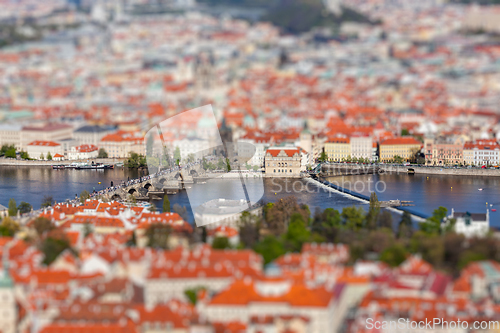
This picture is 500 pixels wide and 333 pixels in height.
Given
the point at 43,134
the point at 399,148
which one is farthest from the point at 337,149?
the point at 43,134

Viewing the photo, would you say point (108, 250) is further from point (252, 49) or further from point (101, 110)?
point (252, 49)

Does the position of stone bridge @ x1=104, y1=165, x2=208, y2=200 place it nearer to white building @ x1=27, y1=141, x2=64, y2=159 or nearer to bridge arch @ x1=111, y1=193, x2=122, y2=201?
bridge arch @ x1=111, y1=193, x2=122, y2=201

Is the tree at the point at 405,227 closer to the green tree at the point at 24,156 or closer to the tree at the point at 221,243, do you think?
the tree at the point at 221,243

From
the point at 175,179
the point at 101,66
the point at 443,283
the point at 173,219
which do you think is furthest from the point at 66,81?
the point at 443,283

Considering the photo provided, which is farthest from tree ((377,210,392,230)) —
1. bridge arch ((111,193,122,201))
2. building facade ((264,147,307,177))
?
building facade ((264,147,307,177))

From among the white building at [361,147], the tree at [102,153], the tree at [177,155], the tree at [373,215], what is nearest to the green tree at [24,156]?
the tree at [102,153]

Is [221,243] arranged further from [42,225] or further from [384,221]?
A: [384,221]

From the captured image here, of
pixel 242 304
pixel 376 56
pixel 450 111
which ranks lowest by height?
pixel 242 304
